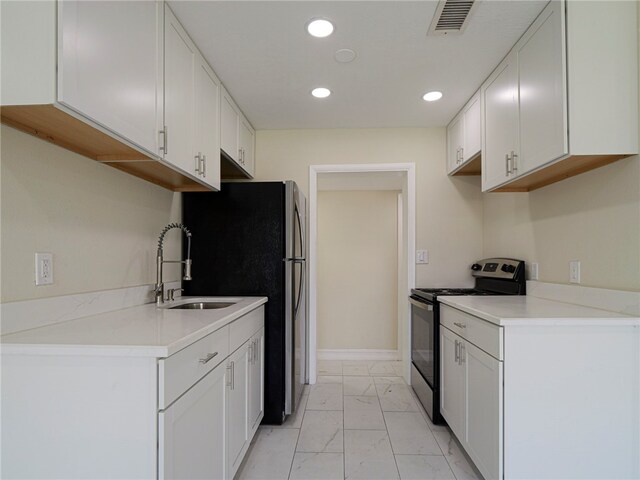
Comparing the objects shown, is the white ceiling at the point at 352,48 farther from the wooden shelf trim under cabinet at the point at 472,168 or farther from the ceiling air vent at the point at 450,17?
the wooden shelf trim under cabinet at the point at 472,168

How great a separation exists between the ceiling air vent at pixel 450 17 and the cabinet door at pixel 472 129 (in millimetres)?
820

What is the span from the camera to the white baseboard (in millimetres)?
4312

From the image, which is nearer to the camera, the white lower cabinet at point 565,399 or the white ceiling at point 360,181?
the white lower cabinet at point 565,399

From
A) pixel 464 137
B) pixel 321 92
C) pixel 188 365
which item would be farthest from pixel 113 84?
pixel 464 137

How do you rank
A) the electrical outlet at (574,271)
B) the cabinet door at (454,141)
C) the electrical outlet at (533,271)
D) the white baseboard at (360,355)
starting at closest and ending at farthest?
the electrical outlet at (574,271) → the electrical outlet at (533,271) → the cabinet door at (454,141) → the white baseboard at (360,355)

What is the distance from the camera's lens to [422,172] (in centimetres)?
332

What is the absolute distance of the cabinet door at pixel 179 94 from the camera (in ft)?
5.51

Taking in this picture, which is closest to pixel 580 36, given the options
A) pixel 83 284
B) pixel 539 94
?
pixel 539 94

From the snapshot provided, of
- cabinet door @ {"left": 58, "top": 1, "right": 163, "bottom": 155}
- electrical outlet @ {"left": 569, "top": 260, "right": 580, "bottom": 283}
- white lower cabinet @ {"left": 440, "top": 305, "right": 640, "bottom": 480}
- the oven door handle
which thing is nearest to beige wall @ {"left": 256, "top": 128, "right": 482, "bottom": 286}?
the oven door handle

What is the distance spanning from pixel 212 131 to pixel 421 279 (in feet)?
7.19

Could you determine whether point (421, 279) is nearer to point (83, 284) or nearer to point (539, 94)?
point (539, 94)

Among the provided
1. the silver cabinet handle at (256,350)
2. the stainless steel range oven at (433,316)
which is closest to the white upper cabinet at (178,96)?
the silver cabinet handle at (256,350)

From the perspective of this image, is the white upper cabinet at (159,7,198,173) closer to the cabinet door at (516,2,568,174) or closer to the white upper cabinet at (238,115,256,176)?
the white upper cabinet at (238,115,256,176)

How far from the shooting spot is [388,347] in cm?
434
